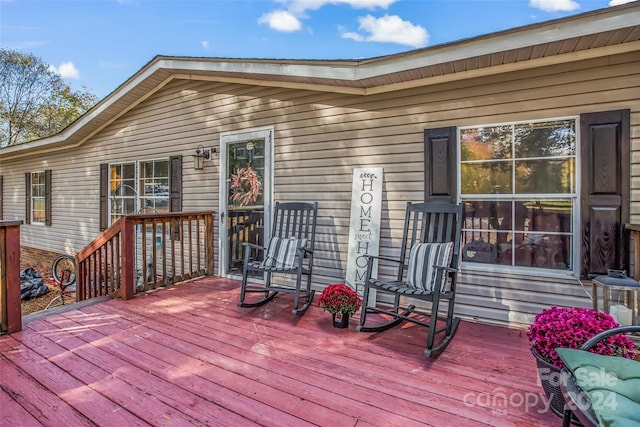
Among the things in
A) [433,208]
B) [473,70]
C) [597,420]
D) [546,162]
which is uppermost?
[473,70]

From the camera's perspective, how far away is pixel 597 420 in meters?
1.07

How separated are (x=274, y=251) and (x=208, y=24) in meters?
6.22

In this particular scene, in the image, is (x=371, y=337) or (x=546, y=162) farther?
(x=546, y=162)

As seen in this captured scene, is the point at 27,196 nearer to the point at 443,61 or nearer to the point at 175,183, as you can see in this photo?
the point at 175,183

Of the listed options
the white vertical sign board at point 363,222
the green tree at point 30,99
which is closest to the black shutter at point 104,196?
the white vertical sign board at point 363,222

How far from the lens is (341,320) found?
9.54 feet

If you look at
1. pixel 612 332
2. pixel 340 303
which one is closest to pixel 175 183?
pixel 340 303

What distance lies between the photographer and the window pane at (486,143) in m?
3.04

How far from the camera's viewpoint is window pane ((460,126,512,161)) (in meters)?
3.04

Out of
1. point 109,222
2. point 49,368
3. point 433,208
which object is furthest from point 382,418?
point 109,222

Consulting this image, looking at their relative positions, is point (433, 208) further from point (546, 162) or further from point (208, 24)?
point (208, 24)

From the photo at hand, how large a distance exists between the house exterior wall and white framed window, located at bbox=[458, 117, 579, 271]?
0.12 metres

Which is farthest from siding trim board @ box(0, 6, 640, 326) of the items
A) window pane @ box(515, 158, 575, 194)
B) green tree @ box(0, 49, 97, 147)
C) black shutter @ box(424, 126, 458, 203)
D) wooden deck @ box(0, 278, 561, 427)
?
green tree @ box(0, 49, 97, 147)

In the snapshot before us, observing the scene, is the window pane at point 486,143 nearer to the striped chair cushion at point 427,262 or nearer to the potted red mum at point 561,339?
the striped chair cushion at point 427,262
